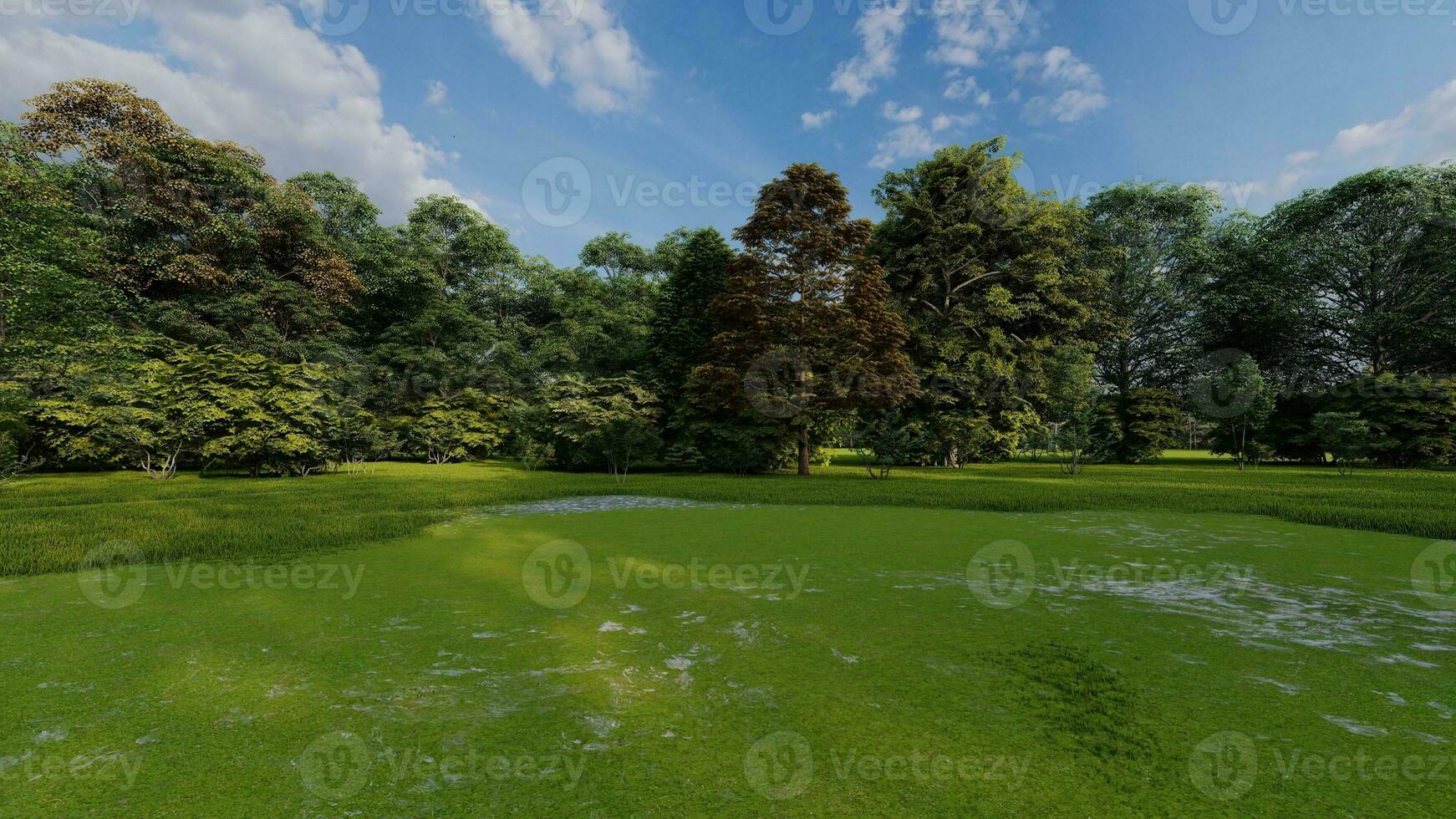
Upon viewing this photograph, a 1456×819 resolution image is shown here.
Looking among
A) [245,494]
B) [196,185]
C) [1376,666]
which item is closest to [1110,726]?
[1376,666]

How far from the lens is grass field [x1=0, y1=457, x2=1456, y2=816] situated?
5.73ft

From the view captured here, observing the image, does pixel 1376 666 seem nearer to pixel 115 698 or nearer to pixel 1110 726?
pixel 1110 726

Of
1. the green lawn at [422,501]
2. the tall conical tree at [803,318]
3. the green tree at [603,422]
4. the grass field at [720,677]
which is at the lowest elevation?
the green lawn at [422,501]

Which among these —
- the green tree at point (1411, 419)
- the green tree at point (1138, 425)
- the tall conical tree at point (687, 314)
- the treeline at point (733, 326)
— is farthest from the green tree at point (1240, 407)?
the tall conical tree at point (687, 314)

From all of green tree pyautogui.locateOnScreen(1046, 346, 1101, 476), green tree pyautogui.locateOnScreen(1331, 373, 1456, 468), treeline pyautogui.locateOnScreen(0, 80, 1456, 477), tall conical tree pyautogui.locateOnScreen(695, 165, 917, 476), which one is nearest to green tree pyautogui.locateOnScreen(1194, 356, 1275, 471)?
treeline pyautogui.locateOnScreen(0, 80, 1456, 477)

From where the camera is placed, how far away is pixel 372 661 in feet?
9.02

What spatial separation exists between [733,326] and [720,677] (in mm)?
15728

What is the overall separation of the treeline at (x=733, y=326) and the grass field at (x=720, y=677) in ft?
35.0

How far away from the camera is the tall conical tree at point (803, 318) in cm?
1619

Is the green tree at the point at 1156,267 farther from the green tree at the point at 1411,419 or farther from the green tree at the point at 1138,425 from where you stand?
the green tree at the point at 1411,419

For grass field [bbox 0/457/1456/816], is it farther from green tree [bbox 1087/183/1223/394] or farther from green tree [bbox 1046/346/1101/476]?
green tree [bbox 1087/183/1223/394]

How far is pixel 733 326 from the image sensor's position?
1777 cm

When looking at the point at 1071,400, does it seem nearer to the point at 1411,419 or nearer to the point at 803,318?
the point at 803,318

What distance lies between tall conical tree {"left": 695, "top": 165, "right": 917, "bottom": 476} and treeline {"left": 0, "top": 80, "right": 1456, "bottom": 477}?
3.6 inches
